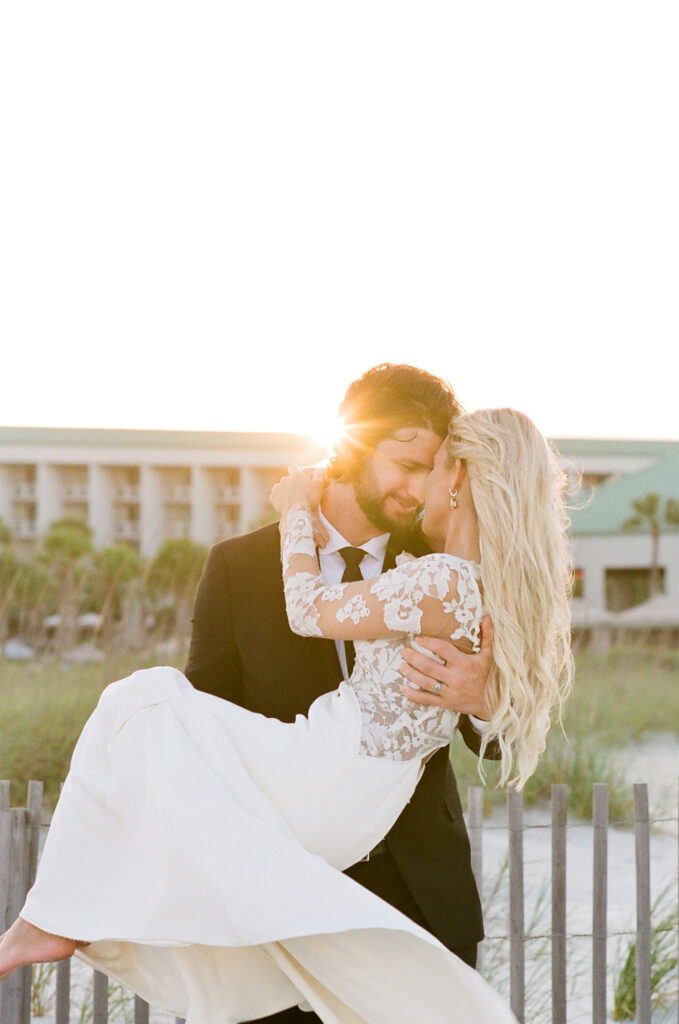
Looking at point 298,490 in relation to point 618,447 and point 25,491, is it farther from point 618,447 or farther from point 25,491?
point 25,491

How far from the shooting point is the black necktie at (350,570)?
9.94 feet

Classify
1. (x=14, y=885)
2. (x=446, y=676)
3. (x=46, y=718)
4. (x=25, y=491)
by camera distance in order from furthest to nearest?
(x=25, y=491)
(x=46, y=718)
(x=14, y=885)
(x=446, y=676)

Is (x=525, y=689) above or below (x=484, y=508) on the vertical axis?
below

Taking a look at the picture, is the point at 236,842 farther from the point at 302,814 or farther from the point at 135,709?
the point at 135,709

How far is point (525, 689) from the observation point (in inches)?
109

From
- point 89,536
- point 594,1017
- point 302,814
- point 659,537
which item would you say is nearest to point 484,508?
point 302,814

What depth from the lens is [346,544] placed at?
326cm

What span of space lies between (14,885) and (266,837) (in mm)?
1876

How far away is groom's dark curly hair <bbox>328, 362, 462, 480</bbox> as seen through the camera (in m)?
3.16

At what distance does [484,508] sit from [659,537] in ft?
138

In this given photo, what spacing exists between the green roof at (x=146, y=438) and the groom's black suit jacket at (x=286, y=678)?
2062 inches

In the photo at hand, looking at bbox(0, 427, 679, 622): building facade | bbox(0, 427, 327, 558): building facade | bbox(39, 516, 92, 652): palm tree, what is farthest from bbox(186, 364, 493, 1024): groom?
bbox(0, 427, 327, 558): building facade

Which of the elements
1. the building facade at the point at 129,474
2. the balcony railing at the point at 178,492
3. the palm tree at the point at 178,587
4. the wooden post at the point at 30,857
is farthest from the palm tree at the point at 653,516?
the wooden post at the point at 30,857

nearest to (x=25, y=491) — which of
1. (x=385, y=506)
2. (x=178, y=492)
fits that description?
(x=178, y=492)
